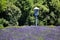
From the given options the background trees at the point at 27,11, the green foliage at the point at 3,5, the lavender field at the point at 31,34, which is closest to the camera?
the lavender field at the point at 31,34

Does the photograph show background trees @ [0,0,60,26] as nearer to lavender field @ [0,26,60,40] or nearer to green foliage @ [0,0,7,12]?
green foliage @ [0,0,7,12]

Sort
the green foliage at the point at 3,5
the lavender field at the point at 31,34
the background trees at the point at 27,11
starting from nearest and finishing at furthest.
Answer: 1. the lavender field at the point at 31,34
2. the green foliage at the point at 3,5
3. the background trees at the point at 27,11

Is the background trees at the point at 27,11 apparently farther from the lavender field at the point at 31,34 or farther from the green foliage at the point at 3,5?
the lavender field at the point at 31,34

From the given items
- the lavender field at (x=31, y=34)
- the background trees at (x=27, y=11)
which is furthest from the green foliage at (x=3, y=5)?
the lavender field at (x=31, y=34)

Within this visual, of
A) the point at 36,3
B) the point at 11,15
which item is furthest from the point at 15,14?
the point at 36,3

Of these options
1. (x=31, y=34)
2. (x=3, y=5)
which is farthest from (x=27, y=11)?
(x=31, y=34)

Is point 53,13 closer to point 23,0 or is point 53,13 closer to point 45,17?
point 45,17

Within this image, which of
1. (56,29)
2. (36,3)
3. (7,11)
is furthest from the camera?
(36,3)

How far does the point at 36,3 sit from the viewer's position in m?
41.9

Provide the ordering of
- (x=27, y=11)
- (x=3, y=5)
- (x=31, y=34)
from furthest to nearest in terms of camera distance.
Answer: (x=27, y=11)
(x=3, y=5)
(x=31, y=34)

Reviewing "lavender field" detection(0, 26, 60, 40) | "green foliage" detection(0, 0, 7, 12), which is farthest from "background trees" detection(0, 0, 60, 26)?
"lavender field" detection(0, 26, 60, 40)

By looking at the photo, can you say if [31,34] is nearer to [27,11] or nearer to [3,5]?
[3,5]

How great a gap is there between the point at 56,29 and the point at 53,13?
36701 millimetres

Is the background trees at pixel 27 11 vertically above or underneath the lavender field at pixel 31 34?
underneath
